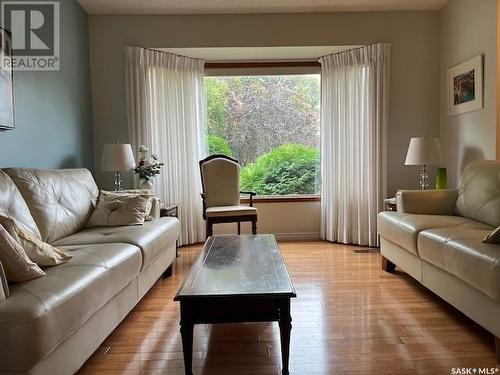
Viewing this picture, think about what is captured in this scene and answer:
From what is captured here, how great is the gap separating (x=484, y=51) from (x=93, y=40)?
397cm

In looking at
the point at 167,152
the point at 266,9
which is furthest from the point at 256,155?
the point at 266,9

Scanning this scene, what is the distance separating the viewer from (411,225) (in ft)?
10.2

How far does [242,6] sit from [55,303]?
3809mm

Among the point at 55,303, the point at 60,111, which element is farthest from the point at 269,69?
the point at 55,303

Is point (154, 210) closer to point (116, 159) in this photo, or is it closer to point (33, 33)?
point (116, 159)

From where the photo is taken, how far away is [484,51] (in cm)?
388

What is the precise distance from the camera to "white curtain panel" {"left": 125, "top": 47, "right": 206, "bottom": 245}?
475 centimetres

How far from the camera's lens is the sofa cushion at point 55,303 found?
1466mm

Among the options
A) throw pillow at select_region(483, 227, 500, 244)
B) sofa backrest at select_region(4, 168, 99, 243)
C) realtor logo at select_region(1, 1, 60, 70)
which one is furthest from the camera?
realtor logo at select_region(1, 1, 60, 70)

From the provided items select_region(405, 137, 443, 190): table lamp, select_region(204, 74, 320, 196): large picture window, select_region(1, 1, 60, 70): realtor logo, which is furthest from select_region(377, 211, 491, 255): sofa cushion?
select_region(1, 1, 60, 70): realtor logo

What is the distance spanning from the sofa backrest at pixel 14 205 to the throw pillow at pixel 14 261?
64 centimetres

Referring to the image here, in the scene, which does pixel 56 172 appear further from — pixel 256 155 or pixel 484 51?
pixel 484 51

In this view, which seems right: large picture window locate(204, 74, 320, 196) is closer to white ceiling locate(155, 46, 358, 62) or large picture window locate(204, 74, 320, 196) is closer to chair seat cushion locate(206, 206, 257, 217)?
white ceiling locate(155, 46, 358, 62)

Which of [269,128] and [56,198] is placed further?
[269,128]
